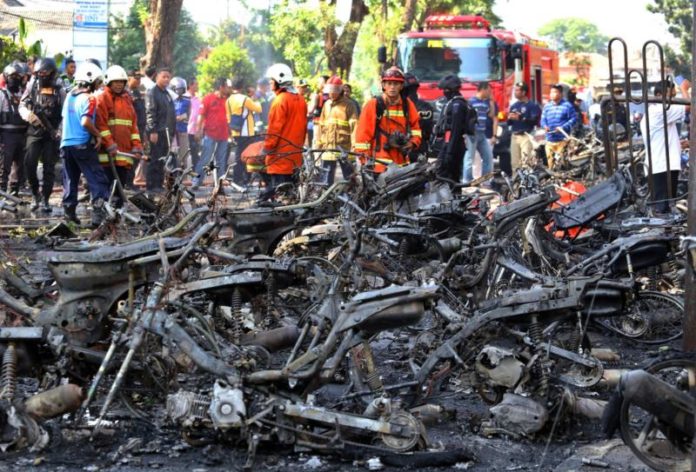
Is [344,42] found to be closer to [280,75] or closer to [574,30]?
[280,75]

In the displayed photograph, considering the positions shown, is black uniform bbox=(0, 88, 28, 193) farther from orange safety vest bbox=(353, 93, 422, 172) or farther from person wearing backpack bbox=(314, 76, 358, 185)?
A: orange safety vest bbox=(353, 93, 422, 172)

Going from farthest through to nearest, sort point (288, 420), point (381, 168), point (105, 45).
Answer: point (105, 45) < point (381, 168) < point (288, 420)

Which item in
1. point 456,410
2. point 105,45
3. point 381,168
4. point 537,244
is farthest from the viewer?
point 105,45

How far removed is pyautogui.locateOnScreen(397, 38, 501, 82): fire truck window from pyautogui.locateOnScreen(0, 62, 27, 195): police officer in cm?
1169

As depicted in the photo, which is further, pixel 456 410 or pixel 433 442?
pixel 456 410

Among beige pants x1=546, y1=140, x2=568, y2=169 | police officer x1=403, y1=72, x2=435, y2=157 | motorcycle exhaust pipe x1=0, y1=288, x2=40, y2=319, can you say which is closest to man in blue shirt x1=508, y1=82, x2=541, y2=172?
beige pants x1=546, y1=140, x2=568, y2=169

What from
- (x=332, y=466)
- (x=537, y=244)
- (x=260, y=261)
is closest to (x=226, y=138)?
(x=537, y=244)

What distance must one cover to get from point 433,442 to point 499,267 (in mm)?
2810

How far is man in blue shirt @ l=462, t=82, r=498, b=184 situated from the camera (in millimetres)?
20188

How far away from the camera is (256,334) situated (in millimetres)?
7066

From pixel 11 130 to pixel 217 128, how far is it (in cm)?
623

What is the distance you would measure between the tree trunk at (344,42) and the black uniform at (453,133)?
45.0 ft

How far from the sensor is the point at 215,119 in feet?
72.6

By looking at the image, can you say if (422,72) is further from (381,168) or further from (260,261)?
(260,261)
